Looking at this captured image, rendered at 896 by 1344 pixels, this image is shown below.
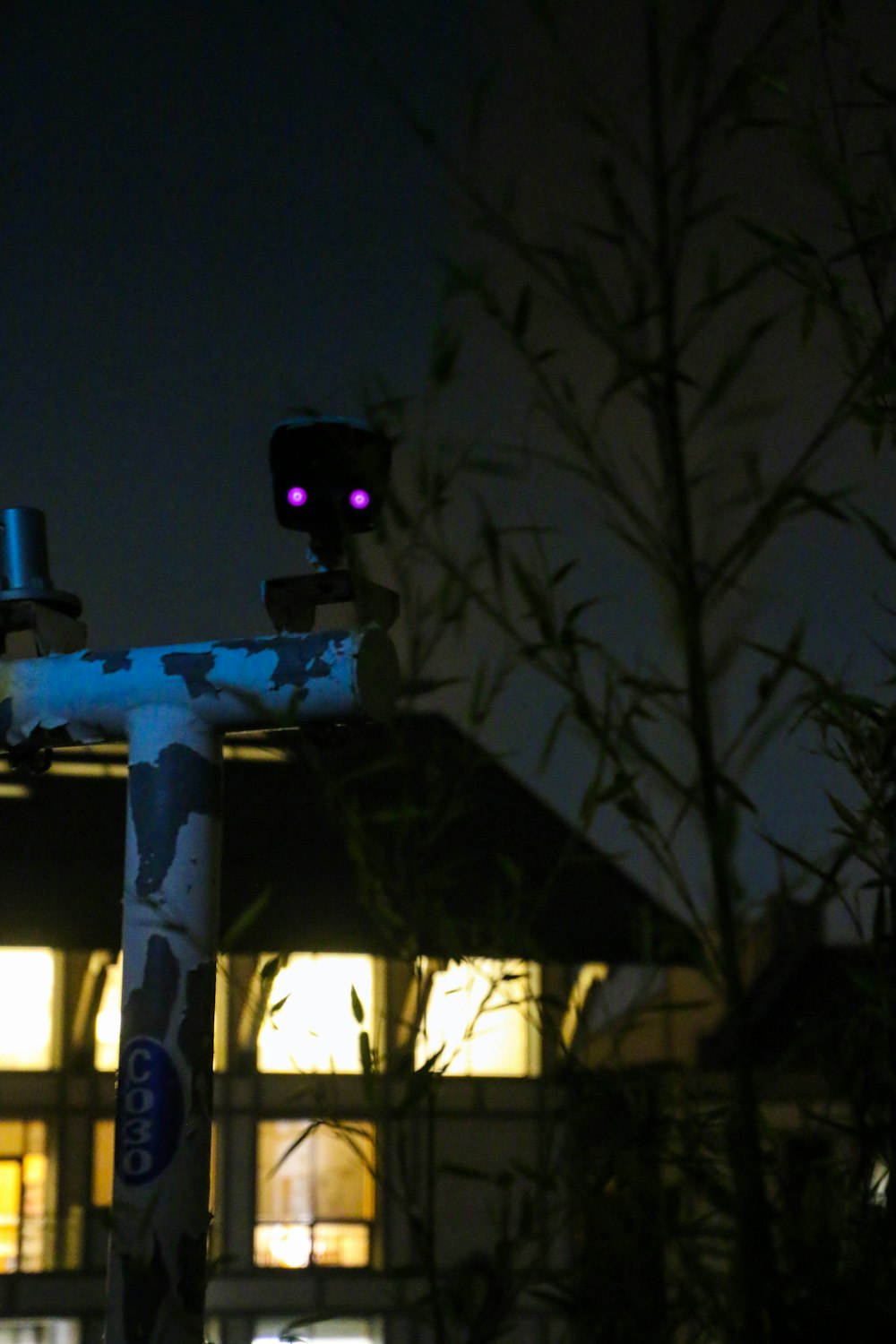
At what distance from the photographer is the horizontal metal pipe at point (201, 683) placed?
2.86 m

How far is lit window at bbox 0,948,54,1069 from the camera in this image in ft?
37.2

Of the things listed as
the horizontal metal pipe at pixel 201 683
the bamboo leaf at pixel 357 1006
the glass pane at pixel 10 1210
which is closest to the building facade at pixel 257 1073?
the glass pane at pixel 10 1210

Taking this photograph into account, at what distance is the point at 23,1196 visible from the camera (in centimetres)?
1116

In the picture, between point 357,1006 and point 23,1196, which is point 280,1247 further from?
point 357,1006

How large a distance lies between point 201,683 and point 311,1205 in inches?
370

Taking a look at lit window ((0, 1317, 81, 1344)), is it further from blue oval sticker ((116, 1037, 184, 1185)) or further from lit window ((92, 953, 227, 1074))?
blue oval sticker ((116, 1037, 184, 1185))

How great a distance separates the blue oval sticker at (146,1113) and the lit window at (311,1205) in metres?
8.66

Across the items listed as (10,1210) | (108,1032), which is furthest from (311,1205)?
(10,1210)

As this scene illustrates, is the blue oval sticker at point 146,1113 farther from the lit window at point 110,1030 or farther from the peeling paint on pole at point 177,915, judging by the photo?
the lit window at point 110,1030

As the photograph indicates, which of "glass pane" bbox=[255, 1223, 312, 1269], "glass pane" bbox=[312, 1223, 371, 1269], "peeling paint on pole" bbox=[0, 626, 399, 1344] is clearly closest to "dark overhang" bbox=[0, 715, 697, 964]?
"glass pane" bbox=[255, 1223, 312, 1269]

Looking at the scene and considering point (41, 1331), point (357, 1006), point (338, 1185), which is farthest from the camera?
point (338, 1185)

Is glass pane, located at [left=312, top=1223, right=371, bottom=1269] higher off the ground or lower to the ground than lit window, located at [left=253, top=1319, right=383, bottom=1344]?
higher

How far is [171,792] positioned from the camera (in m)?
2.93

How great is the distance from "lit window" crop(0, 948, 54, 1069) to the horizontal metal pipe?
28.5ft
